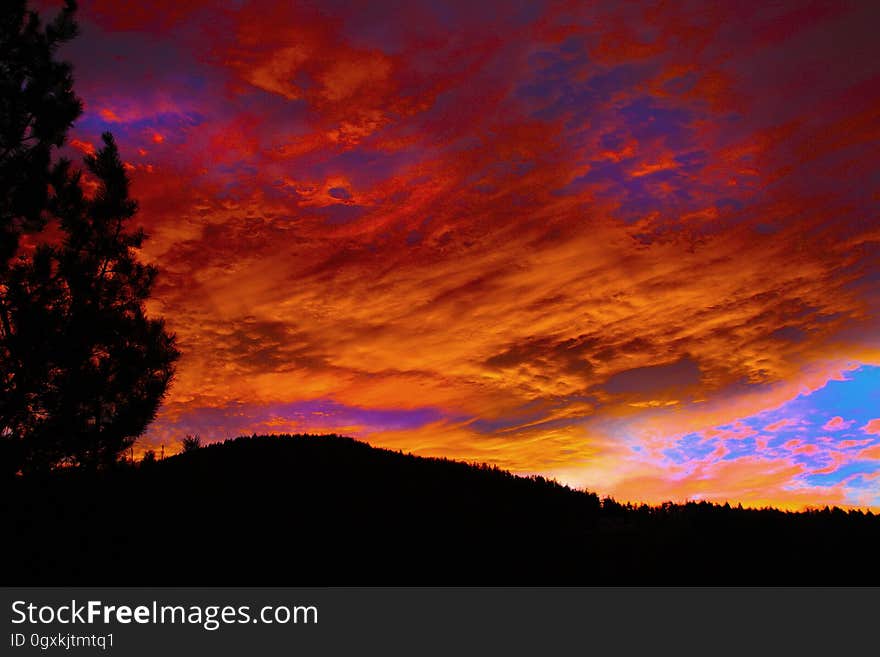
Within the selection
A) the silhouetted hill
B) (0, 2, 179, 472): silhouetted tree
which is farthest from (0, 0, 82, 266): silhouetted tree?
the silhouetted hill

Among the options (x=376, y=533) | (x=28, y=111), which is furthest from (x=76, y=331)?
(x=376, y=533)

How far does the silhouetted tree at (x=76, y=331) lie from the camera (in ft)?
47.7

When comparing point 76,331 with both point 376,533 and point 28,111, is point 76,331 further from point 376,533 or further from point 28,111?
point 376,533

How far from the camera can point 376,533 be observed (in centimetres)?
1216

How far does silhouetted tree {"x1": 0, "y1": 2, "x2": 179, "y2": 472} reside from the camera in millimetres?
14539

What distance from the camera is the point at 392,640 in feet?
27.0

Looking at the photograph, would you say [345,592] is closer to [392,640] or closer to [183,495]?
[392,640]

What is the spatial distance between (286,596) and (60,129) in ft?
43.6

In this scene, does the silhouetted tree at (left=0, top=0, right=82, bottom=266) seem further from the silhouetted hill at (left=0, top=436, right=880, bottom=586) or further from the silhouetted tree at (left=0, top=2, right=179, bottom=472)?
the silhouetted hill at (left=0, top=436, right=880, bottom=586)

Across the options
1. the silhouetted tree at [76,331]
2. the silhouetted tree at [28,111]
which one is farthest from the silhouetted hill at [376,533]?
the silhouetted tree at [28,111]

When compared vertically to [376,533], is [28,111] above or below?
above

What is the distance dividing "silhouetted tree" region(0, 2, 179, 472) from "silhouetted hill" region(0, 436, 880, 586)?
1.26 m

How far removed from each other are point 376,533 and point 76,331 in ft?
31.3

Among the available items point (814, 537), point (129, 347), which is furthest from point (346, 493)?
point (814, 537)
